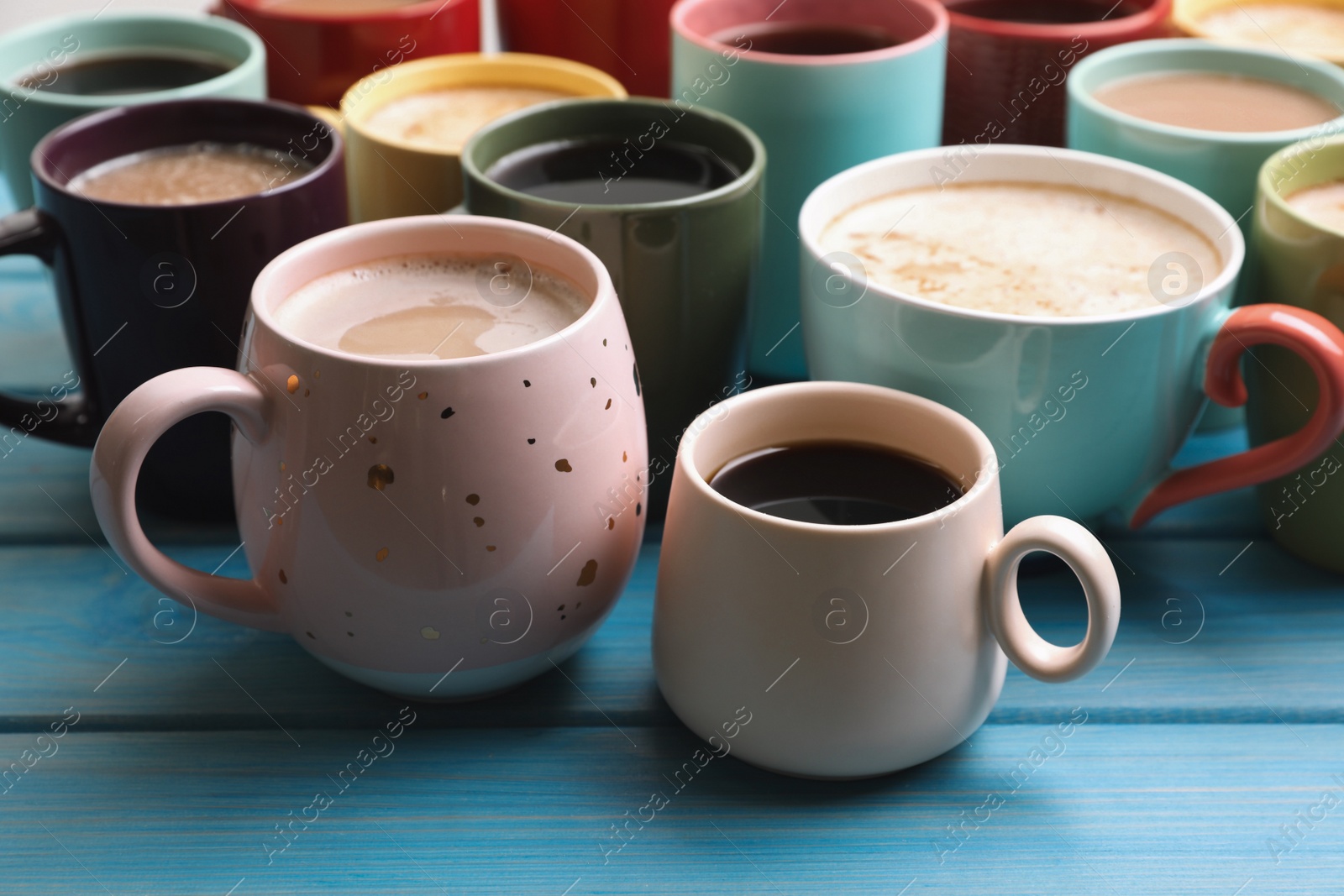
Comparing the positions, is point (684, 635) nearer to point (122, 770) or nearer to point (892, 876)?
point (892, 876)

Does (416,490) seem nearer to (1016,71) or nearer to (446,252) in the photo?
(446,252)

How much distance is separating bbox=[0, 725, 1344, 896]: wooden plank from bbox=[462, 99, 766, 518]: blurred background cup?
16 centimetres

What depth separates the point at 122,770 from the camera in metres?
0.65

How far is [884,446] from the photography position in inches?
26.8

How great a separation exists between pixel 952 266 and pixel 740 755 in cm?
30

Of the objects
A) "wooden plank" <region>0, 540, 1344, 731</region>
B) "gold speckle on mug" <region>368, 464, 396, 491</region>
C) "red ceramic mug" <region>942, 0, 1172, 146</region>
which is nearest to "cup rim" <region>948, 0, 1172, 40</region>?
"red ceramic mug" <region>942, 0, 1172, 146</region>

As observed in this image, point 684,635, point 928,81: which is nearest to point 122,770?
point 684,635

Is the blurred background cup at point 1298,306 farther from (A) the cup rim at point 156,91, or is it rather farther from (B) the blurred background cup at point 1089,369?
(A) the cup rim at point 156,91

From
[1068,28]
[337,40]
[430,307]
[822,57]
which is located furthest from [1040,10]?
[430,307]

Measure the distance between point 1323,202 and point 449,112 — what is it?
1.94ft

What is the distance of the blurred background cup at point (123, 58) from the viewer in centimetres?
96

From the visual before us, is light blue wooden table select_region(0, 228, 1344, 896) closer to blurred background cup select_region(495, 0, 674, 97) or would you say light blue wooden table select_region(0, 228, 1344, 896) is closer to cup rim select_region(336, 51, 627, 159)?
cup rim select_region(336, 51, 627, 159)

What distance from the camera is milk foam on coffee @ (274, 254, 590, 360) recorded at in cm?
64

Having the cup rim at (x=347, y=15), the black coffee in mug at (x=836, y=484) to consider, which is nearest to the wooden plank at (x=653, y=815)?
the black coffee in mug at (x=836, y=484)
